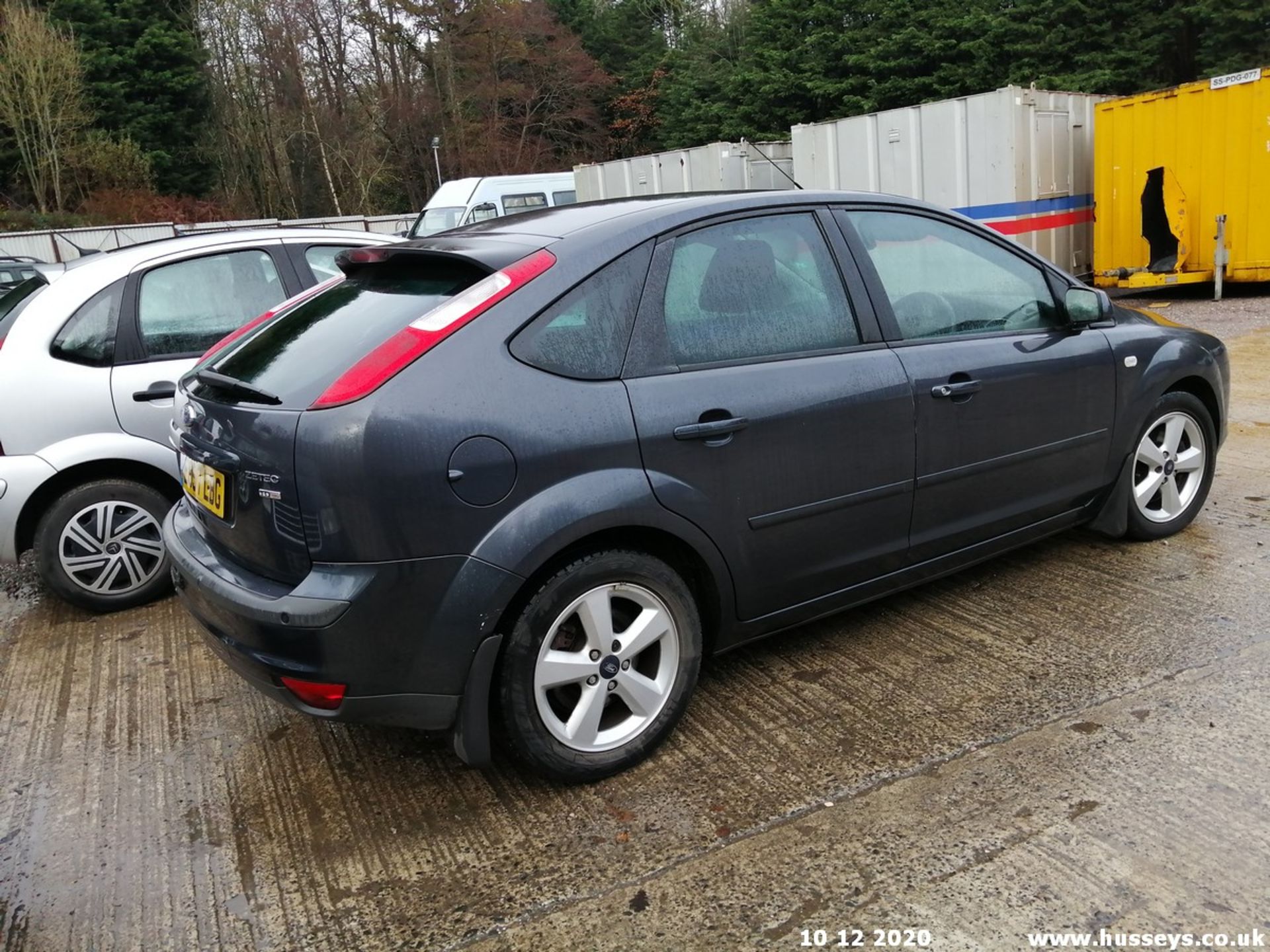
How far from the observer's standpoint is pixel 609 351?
279 centimetres

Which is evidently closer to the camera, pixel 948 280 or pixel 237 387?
pixel 237 387

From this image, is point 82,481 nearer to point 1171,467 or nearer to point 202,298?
point 202,298

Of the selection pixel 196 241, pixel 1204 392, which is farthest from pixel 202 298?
pixel 1204 392

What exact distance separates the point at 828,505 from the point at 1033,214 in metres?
11.5

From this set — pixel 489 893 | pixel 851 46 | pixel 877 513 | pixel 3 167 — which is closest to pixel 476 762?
pixel 489 893

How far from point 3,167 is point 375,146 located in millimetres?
12775

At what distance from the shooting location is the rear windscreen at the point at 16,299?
4.45 metres

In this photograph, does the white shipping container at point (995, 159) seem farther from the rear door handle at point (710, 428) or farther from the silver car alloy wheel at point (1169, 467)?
the rear door handle at point (710, 428)

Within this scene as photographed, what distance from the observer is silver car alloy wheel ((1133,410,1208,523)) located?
427 centimetres

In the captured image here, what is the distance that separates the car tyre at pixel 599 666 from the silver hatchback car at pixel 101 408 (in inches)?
102

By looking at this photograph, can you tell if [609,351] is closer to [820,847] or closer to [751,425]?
[751,425]

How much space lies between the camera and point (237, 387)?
2.82 meters

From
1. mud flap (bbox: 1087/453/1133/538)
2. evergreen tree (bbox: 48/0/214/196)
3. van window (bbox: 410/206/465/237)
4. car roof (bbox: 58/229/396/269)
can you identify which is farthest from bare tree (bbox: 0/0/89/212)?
mud flap (bbox: 1087/453/1133/538)
